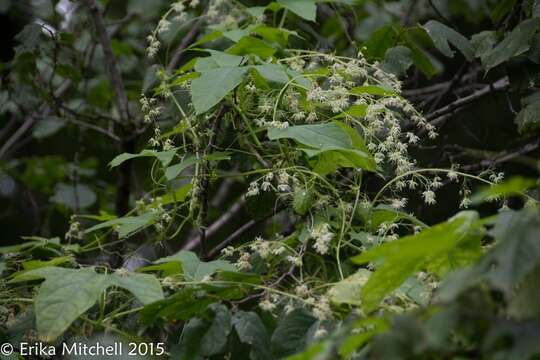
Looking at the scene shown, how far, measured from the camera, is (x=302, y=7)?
183 cm

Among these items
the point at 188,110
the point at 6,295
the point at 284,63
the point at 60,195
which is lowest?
the point at 60,195

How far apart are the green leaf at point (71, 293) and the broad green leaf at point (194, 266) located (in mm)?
66

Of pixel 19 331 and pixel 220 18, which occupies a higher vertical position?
pixel 220 18

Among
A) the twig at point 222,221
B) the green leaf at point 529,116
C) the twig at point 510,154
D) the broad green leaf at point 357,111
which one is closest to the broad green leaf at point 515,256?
the broad green leaf at point 357,111

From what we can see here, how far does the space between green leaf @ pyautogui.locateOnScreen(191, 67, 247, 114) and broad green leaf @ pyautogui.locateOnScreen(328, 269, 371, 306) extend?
0.40 metres

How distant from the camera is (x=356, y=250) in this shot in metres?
1.42

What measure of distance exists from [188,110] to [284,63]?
0.24 m

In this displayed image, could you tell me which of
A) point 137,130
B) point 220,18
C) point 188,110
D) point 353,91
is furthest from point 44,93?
point 353,91

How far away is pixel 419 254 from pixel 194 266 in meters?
0.47

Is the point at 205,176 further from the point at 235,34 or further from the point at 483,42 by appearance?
the point at 483,42

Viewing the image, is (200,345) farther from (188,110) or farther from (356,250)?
(188,110)

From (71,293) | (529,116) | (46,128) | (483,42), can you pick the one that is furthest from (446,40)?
(46,128)

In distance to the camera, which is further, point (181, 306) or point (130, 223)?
point (130, 223)

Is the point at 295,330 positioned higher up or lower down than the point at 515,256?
lower down
